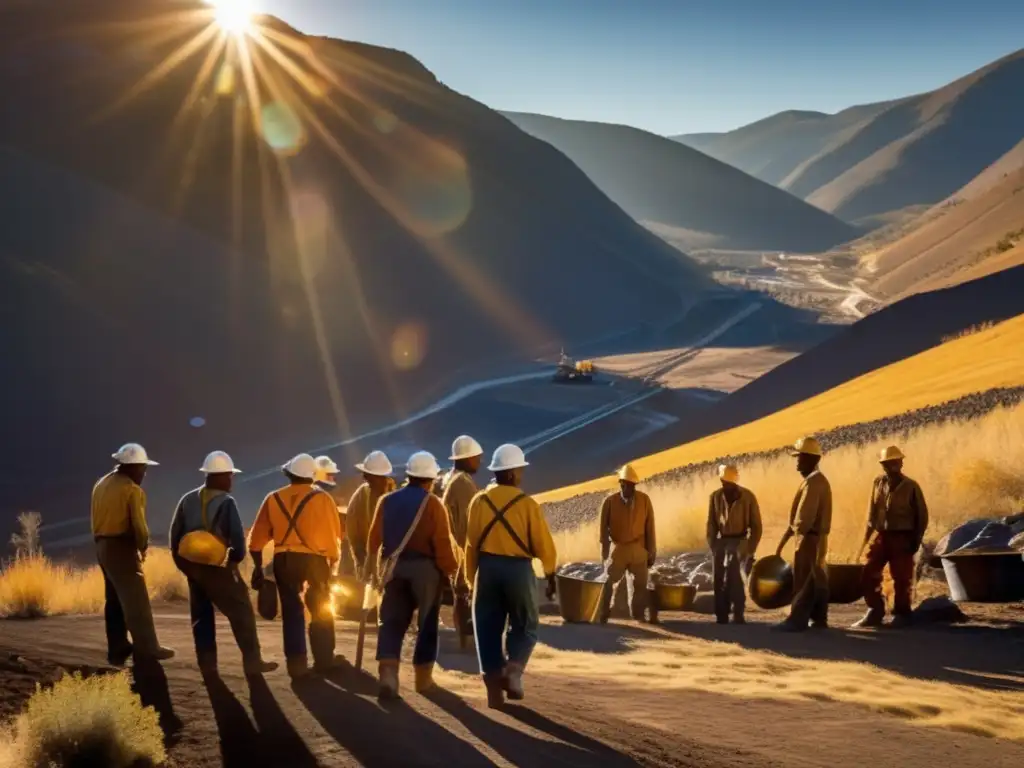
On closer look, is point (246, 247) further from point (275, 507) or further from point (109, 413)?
point (275, 507)

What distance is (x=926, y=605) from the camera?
1341 centimetres

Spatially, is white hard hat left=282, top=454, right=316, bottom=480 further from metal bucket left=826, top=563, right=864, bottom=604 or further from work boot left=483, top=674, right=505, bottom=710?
metal bucket left=826, top=563, right=864, bottom=604

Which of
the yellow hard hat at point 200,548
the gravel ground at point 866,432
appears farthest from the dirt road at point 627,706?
the gravel ground at point 866,432

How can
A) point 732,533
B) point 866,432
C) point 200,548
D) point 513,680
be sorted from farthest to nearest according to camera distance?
point 866,432
point 732,533
point 200,548
point 513,680

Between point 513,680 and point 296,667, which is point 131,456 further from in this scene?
point 513,680

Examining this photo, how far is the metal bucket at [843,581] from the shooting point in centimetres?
1416

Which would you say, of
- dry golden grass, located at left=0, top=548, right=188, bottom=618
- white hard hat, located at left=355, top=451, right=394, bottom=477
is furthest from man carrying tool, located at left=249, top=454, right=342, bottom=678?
dry golden grass, located at left=0, top=548, right=188, bottom=618

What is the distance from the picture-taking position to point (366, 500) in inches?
459

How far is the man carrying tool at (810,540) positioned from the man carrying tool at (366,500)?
449 cm

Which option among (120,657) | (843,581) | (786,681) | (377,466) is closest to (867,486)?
(843,581)

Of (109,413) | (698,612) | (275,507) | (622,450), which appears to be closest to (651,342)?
(622,450)

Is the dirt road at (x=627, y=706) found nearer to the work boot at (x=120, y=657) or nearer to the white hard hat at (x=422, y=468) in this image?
the work boot at (x=120, y=657)

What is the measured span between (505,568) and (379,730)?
153cm

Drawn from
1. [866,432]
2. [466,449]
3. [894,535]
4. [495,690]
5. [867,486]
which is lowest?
[495,690]
